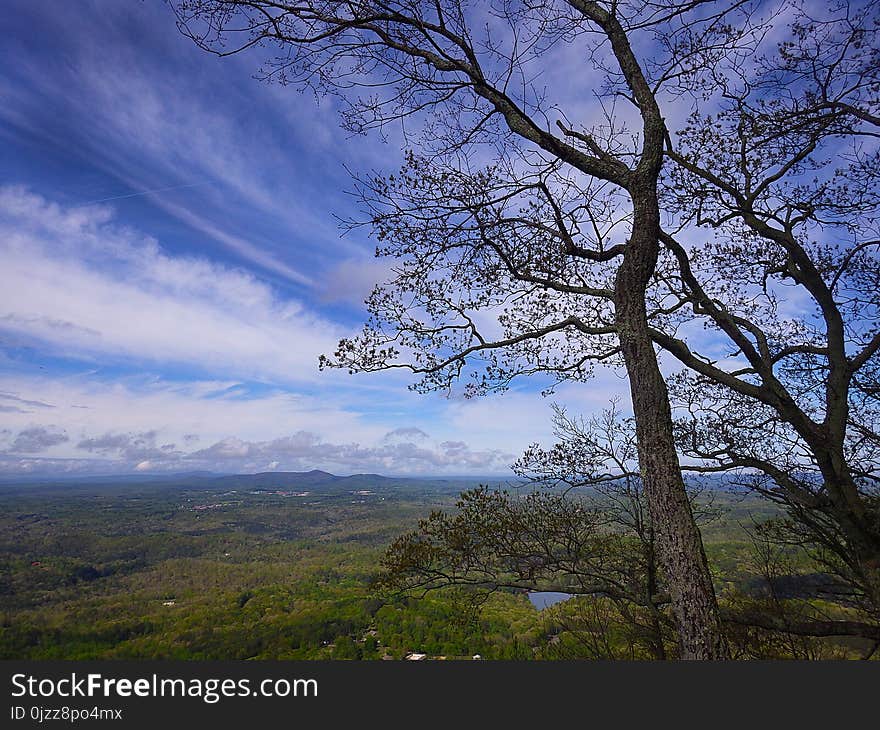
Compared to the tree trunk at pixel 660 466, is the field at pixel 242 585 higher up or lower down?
lower down

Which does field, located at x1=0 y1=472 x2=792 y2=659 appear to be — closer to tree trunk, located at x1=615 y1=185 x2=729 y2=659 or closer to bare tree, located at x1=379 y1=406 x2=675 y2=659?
bare tree, located at x1=379 y1=406 x2=675 y2=659

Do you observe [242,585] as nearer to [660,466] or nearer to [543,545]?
[543,545]

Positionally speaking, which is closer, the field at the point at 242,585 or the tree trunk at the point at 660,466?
the tree trunk at the point at 660,466

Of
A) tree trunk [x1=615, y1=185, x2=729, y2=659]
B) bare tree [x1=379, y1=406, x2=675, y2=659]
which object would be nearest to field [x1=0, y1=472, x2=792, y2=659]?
bare tree [x1=379, y1=406, x2=675, y2=659]

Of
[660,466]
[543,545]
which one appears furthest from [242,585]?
[660,466]

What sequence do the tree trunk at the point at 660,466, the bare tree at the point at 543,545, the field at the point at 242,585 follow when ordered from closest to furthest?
the tree trunk at the point at 660,466
the bare tree at the point at 543,545
the field at the point at 242,585

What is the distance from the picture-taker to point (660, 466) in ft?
9.00

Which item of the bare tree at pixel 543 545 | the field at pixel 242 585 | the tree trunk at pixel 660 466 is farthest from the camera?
the field at pixel 242 585

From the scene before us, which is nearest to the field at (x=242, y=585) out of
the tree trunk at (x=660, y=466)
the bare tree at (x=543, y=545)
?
the bare tree at (x=543, y=545)

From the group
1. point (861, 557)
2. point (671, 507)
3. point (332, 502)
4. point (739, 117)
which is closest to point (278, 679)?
point (671, 507)

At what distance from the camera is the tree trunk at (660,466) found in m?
2.50

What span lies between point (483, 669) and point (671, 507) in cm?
140

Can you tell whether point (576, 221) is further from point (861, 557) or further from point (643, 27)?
point (861, 557)

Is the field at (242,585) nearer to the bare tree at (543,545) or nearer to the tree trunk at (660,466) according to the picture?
the bare tree at (543,545)
